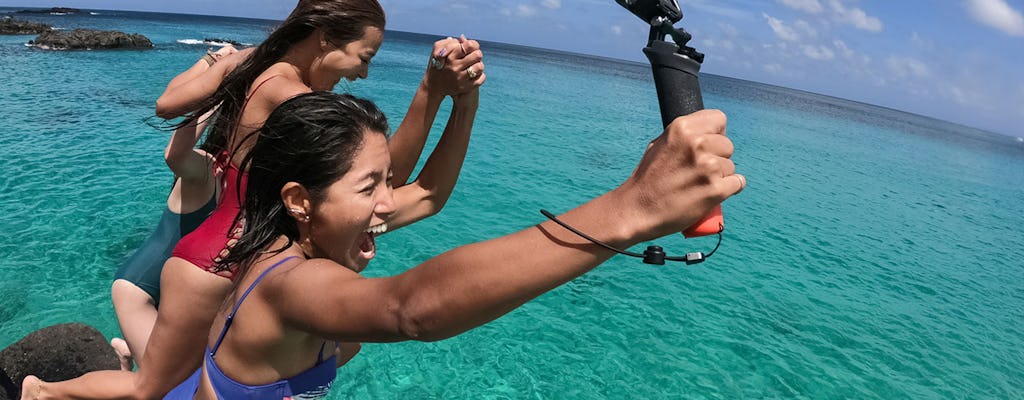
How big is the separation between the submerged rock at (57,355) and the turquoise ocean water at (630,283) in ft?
3.89

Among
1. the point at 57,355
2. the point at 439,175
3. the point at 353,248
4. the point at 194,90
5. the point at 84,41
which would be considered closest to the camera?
the point at 353,248

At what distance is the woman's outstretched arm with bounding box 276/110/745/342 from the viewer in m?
0.97

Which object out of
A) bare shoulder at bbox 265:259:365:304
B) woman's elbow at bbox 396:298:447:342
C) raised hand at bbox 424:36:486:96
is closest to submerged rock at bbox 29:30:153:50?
raised hand at bbox 424:36:486:96

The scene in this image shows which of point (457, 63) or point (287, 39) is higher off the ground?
point (457, 63)

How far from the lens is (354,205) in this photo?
1.71 metres

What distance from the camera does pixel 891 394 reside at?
659 centimetres

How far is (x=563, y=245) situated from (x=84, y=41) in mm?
37637

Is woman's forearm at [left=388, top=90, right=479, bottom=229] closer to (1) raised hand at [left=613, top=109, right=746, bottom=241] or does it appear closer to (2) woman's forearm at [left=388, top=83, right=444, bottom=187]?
(2) woman's forearm at [left=388, top=83, right=444, bottom=187]

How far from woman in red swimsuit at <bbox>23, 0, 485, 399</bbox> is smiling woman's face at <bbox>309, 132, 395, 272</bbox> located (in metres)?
0.49

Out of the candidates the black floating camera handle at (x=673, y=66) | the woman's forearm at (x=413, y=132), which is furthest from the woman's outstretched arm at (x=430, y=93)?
the black floating camera handle at (x=673, y=66)

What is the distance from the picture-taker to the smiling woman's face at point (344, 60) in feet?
8.86

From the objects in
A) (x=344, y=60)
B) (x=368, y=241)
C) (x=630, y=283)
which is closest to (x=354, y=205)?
(x=368, y=241)

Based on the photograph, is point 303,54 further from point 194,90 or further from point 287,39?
point 194,90

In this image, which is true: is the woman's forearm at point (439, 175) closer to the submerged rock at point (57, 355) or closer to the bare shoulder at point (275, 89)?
the bare shoulder at point (275, 89)
